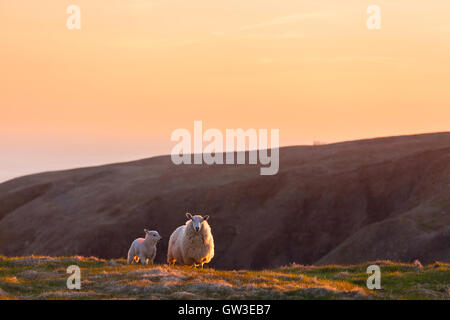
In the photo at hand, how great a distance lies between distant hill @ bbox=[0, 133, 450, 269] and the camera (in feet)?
231

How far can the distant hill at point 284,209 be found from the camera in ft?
231

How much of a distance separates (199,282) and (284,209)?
202ft

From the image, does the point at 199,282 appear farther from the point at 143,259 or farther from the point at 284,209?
the point at 284,209

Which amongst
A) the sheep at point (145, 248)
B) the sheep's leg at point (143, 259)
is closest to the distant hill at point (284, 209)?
the sheep at point (145, 248)

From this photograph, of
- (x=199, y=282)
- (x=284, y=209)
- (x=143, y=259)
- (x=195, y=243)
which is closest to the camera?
(x=199, y=282)

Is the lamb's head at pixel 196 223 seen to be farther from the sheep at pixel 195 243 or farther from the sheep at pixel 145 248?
the sheep at pixel 145 248

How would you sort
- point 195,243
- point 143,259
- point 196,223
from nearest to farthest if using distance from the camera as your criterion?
point 196,223
point 195,243
point 143,259

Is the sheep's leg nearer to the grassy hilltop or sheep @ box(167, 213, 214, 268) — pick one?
the grassy hilltop

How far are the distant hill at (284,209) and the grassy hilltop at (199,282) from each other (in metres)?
29.6

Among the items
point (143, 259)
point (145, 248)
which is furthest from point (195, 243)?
point (143, 259)

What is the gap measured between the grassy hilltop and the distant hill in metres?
29.6

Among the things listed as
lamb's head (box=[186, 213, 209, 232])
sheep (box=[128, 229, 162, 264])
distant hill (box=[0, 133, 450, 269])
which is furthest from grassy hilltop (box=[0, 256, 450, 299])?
distant hill (box=[0, 133, 450, 269])

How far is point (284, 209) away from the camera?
290 feet

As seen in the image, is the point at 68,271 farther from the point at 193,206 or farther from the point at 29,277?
the point at 193,206
